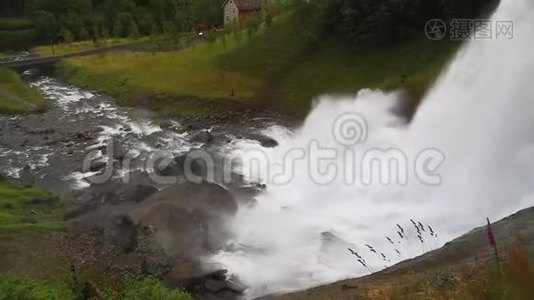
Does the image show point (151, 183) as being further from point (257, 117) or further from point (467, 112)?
point (467, 112)

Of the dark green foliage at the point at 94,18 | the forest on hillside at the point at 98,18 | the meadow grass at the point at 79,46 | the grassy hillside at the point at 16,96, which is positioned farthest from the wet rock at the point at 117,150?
the dark green foliage at the point at 94,18

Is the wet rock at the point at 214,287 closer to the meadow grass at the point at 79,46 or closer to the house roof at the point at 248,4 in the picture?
the meadow grass at the point at 79,46

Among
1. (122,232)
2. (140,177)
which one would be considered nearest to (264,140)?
(140,177)

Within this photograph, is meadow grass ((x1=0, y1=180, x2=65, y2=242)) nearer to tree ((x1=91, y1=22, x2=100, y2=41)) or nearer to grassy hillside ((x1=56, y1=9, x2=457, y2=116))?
grassy hillside ((x1=56, y1=9, x2=457, y2=116))

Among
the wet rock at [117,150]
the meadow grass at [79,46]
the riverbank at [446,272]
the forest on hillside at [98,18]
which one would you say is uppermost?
the forest on hillside at [98,18]

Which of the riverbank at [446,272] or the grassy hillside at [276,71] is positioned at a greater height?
the grassy hillside at [276,71]

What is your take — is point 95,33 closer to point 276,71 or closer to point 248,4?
point 248,4
